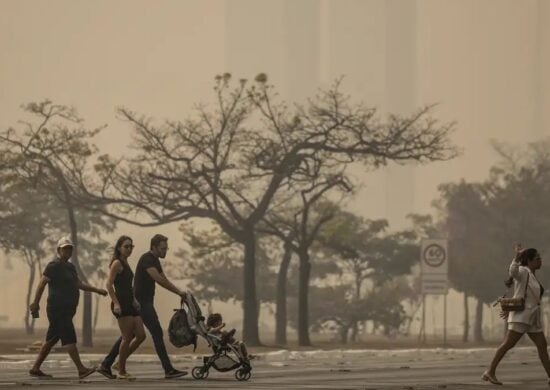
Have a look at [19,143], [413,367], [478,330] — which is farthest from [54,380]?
[478,330]

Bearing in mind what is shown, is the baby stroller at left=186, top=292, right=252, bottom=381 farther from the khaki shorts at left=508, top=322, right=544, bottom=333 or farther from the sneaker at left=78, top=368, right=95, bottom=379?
the khaki shorts at left=508, top=322, right=544, bottom=333

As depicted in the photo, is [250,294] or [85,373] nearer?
[85,373]

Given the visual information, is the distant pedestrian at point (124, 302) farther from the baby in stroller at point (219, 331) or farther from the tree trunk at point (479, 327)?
the tree trunk at point (479, 327)

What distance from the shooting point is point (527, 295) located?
2289 cm

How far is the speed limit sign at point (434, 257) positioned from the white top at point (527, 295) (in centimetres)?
3225

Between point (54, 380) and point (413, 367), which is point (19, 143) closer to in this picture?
point (413, 367)

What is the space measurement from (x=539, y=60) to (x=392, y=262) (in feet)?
220

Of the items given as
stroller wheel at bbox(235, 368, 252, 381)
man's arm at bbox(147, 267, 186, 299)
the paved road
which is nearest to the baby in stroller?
stroller wheel at bbox(235, 368, 252, 381)

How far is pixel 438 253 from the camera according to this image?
182 ft

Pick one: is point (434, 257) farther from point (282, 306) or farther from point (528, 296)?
point (528, 296)

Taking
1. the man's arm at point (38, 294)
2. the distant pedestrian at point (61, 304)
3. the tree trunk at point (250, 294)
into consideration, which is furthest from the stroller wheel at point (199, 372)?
the tree trunk at point (250, 294)

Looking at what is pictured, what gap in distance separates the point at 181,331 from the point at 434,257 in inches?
1254

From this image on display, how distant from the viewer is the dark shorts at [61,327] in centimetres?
2447

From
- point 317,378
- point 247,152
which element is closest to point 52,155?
point 247,152
